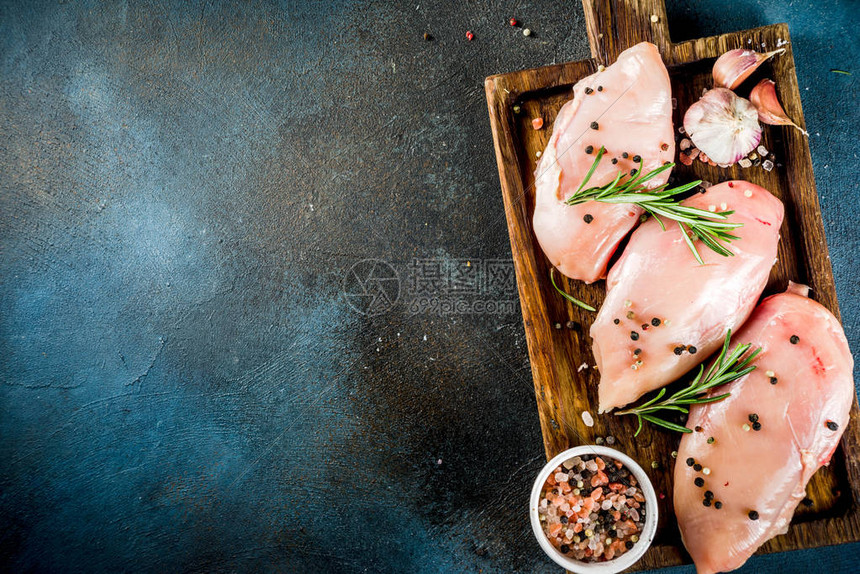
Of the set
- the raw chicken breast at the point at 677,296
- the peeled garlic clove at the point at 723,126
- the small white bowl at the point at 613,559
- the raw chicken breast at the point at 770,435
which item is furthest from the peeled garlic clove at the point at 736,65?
the small white bowl at the point at 613,559

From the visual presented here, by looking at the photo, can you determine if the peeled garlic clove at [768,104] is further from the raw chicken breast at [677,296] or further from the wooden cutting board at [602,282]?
the raw chicken breast at [677,296]

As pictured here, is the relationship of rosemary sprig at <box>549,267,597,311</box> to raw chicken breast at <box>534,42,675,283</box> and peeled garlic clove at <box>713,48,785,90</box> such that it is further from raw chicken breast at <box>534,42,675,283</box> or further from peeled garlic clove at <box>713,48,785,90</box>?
peeled garlic clove at <box>713,48,785,90</box>

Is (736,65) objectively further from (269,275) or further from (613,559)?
(269,275)

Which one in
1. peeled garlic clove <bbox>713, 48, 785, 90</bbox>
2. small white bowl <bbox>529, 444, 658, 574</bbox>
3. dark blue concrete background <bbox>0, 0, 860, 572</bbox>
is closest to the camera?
small white bowl <bbox>529, 444, 658, 574</bbox>

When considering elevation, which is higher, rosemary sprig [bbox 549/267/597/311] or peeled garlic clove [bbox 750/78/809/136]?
peeled garlic clove [bbox 750/78/809/136]

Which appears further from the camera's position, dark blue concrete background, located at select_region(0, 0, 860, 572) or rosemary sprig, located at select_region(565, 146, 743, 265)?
dark blue concrete background, located at select_region(0, 0, 860, 572)

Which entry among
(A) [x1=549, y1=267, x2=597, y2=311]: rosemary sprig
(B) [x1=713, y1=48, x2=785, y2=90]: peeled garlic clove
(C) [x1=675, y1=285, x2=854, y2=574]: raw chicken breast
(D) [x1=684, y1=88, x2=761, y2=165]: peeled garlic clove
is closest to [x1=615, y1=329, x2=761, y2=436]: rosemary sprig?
(C) [x1=675, y1=285, x2=854, y2=574]: raw chicken breast

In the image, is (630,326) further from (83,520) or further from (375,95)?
(83,520)
